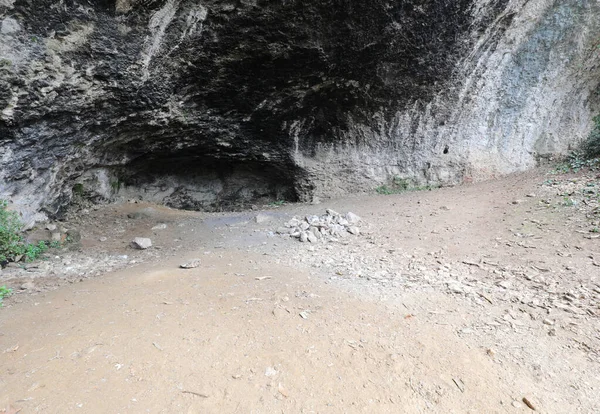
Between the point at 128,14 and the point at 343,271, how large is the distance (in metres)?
4.69

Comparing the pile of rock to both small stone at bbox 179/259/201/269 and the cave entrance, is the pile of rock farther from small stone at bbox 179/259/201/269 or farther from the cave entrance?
the cave entrance

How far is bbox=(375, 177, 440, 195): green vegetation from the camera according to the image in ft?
27.9

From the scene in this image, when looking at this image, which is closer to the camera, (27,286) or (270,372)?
(270,372)

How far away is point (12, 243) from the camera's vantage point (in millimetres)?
4121

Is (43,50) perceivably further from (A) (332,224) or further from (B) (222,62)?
(A) (332,224)

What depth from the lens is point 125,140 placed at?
6.52 meters

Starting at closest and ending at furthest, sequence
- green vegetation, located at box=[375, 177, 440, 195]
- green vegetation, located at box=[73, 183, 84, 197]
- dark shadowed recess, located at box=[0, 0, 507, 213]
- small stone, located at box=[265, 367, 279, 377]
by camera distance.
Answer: small stone, located at box=[265, 367, 279, 377], dark shadowed recess, located at box=[0, 0, 507, 213], green vegetation, located at box=[73, 183, 84, 197], green vegetation, located at box=[375, 177, 440, 195]

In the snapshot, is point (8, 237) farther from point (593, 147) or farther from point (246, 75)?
point (593, 147)

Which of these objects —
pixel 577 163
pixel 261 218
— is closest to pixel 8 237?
pixel 261 218

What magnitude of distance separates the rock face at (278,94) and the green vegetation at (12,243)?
1.93ft

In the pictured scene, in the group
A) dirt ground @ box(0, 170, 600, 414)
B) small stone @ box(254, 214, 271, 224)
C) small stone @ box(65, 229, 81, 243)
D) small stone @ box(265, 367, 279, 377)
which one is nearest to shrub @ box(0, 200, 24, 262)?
dirt ground @ box(0, 170, 600, 414)

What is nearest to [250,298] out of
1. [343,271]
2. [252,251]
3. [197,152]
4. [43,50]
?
[343,271]

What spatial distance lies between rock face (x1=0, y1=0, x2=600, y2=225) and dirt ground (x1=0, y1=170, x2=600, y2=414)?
2.54 metres

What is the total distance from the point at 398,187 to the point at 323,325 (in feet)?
22.4
